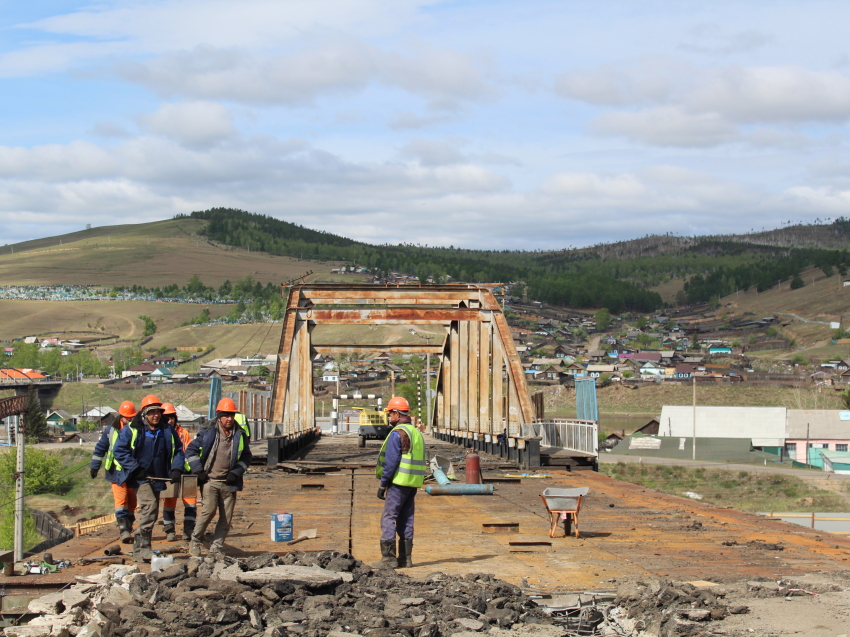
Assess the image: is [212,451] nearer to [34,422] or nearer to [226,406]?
[226,406]

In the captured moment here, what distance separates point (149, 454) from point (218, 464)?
102cm

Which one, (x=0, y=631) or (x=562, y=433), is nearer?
(x=0, y=631)

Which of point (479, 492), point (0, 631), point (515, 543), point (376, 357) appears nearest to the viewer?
point (0, 631)

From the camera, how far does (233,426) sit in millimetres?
10133

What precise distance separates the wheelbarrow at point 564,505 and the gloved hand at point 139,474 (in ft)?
15.4

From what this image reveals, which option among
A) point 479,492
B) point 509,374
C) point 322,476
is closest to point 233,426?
point 479,492

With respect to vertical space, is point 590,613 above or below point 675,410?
above

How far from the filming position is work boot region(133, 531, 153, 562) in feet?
31.8

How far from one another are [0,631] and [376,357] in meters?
157

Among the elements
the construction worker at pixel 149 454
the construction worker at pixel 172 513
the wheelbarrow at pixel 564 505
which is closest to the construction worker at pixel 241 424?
the construction worker at pixel 172 513

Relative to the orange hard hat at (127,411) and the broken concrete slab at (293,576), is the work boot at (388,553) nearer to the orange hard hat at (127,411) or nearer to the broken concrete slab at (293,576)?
the broken concrete slab at (293,576)

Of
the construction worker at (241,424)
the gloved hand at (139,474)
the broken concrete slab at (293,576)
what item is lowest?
the broken concrete slab at (293,576)

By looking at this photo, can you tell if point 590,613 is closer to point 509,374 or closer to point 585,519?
point 585,519

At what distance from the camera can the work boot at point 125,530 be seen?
430 inches
